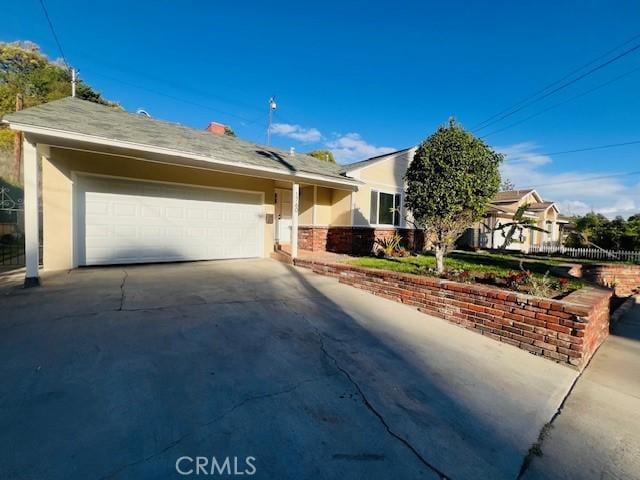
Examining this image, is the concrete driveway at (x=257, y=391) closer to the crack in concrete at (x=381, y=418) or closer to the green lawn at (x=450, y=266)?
the crack in concrete at (x=381, y=418)

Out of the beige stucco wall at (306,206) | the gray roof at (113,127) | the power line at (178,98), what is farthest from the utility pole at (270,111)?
the gray roof at (113,127)

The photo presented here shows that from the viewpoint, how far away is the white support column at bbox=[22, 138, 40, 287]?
5.52m

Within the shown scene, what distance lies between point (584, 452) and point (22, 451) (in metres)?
4.03

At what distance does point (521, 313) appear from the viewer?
426 centimetres

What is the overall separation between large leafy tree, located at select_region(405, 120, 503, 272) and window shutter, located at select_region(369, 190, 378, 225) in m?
5.28

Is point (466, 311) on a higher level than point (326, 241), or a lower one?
lower

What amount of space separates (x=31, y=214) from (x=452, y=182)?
8.18m

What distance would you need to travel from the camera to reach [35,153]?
18.8ft

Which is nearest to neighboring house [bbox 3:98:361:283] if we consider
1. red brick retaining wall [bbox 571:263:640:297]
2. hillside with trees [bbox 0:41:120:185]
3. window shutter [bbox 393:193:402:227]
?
window shutter [bbox 393:193:402:227]

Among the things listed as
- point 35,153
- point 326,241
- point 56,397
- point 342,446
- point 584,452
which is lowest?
point 584,452

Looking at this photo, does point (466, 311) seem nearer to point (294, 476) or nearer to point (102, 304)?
point (294, 476)

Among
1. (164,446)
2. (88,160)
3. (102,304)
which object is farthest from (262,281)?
(88,160)

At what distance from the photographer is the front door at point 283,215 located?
460 inches

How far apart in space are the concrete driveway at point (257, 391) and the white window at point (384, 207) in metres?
7.56
